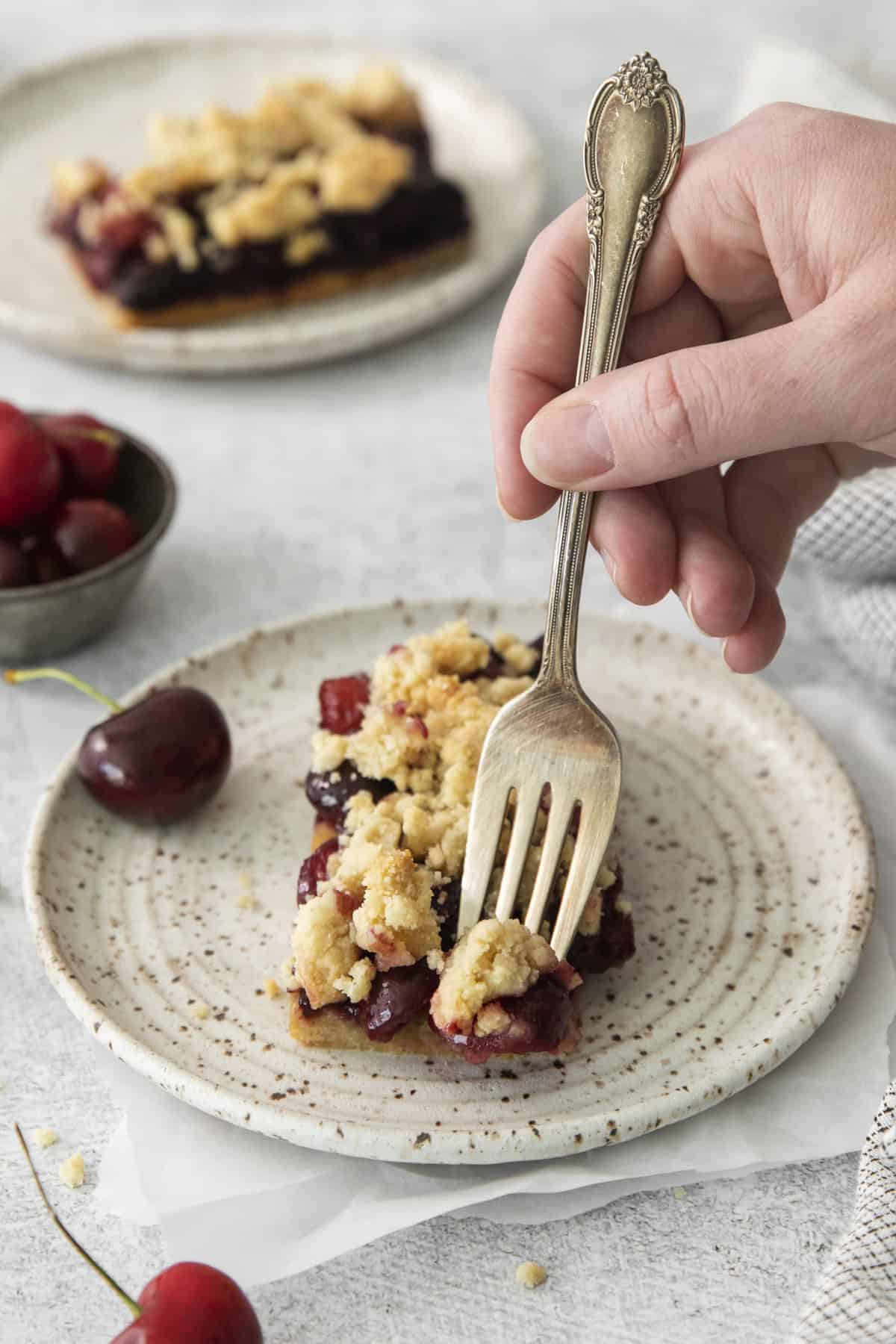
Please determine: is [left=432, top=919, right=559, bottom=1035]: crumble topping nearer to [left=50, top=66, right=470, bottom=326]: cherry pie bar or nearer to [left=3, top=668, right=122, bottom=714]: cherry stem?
[left=3, top=668, right=122, bottom=714]: cherry stem

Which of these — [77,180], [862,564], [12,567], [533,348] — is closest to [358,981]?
[533,348]

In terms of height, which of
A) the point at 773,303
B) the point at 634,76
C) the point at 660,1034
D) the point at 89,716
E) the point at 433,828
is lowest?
the point at 89,716

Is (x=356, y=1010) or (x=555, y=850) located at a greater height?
(x=555, y=850)

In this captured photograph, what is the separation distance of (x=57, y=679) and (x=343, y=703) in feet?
1.99

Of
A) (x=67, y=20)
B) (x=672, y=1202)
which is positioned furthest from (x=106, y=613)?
(x=67, y=20)

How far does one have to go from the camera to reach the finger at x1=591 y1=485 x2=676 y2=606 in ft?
5.42

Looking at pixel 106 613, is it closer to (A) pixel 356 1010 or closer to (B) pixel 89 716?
(B) pixel 89 716

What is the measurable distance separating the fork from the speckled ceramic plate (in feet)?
0.52

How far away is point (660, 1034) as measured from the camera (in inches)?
58.3

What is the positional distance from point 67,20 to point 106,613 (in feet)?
9.40

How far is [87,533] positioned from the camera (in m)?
2.05

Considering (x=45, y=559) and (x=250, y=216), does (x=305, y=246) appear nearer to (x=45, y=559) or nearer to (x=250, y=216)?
(x=250, y=216)

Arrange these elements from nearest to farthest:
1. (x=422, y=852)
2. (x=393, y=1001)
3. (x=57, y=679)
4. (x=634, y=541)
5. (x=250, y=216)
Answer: (x=393, y=1001)
(x=422, y=852)
(x=634, y=541)
(x=57, y=679)
(x=250, y=216)

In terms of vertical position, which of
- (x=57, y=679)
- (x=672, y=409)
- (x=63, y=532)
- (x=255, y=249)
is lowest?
(x=57, y=679)
